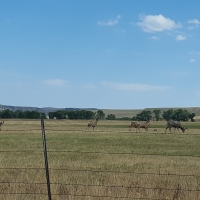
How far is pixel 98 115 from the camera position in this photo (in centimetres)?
17825

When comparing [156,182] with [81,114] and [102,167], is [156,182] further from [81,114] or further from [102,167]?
[81,114]

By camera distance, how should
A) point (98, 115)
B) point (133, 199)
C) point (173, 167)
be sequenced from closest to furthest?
point (133, 199) < point (173, 167) < point (98, 115)

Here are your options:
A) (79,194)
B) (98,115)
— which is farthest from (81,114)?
(79,194)

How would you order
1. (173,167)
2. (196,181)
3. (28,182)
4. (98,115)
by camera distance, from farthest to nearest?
(98,115)
(173,167)
(196,181)
(28,182)

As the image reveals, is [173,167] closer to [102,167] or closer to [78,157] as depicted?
[102,167]

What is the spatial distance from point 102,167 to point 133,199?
7360 millimetres

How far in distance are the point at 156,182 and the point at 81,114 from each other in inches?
5774

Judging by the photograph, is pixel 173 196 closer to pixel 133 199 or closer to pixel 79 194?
pixel 133 199

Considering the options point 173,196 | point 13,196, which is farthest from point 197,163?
point 13,196

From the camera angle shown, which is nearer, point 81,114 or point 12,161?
point 12,161

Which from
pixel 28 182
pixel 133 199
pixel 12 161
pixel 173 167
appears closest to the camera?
pixel 133 199

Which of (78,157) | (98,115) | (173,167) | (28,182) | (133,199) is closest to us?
(133,199)

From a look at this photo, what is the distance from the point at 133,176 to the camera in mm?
12625

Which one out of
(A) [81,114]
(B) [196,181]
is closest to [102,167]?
(B) [196,181]
